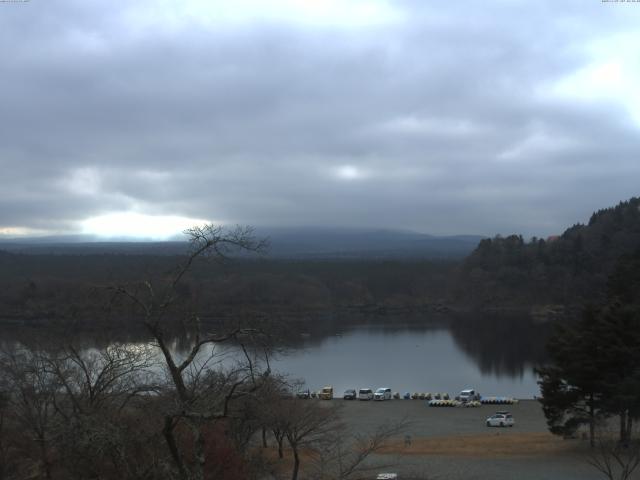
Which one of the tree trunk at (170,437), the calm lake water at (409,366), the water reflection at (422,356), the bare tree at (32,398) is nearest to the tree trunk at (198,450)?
the tree trunk at (170,437)

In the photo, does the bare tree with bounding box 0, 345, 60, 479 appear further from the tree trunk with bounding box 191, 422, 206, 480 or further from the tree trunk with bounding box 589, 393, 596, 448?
the tree trunk with bounding box 589, 393, 596, 448

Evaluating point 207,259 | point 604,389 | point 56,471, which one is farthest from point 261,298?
point 207,259

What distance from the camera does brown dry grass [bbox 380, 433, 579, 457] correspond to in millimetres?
13477

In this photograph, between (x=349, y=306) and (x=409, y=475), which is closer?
(x=409, y=475)

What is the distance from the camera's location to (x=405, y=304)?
69.4m

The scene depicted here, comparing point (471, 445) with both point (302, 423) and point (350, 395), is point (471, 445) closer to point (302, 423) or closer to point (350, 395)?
point (302, 423)

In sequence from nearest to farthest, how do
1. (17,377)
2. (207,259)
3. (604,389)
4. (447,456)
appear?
1. (207,259)
2. (17,377)
3. (604,389)
4. (447,456)

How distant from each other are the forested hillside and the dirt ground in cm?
4206

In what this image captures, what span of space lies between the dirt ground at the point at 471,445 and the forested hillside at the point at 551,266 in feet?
138

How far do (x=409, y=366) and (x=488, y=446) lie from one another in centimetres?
1863

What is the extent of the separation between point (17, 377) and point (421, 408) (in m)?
15.3

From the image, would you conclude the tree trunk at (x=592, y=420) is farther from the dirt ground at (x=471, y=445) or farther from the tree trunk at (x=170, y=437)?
the tree trunk at (x=170, y=437)

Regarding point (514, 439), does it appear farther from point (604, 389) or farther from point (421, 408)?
point (421, 408)

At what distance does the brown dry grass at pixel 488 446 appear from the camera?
44.2 feet
